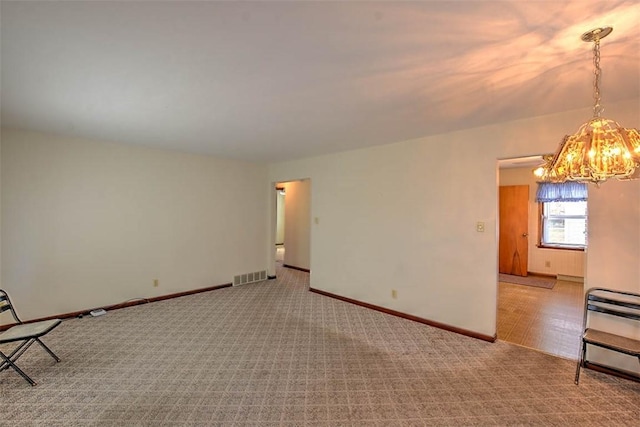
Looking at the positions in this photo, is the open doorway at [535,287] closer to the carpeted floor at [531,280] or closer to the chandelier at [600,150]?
the carpeted floor at [531,280]

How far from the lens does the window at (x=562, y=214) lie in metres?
5.65

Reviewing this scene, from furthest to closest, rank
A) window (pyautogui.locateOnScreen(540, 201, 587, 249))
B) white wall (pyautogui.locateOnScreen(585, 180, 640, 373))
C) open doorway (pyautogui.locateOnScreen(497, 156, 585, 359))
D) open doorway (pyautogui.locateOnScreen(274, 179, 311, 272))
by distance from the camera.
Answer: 1. open doorway (pyautogui.locateOnScreen(274, 179, 311, 272))
2. window (pyautogui.locateOnScreen(540, 201, 587, 249))
3. open doorway (pyautogui.locateOnScreen(497, 156, 585, 359))
4. white wall (pyautogui.locateOnScreen(585, 180, 640, 373))

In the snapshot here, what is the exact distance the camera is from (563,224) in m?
5.91

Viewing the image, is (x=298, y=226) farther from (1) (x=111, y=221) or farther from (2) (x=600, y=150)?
(2) (x=600, y=150)

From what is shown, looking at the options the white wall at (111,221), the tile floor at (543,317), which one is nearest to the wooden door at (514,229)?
the tile floor at (543,317)

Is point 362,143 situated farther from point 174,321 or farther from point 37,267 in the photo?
point 37,267

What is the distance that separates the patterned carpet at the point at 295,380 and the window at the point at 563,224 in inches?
173

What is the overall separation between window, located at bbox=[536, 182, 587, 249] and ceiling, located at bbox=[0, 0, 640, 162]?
13.9ft

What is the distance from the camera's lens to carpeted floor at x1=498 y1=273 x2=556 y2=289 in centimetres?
535

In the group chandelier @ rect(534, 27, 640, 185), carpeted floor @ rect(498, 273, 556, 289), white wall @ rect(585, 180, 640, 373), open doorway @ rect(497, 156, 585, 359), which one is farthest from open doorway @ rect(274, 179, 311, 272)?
chandelier @ rect(534, 27, 640, 185)

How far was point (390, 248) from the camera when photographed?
3875mm

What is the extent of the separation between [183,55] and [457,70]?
1780 mm

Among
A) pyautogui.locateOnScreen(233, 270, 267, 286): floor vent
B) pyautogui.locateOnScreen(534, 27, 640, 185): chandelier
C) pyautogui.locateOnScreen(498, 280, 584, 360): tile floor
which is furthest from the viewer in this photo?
pyautogui.locateOnScreen(233, 270, 267, 286): floor vent

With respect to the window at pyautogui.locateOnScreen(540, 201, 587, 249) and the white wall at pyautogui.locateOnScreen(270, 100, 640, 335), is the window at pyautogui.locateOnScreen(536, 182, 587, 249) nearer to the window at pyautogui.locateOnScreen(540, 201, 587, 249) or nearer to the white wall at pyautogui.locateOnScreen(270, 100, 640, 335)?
the window at pyautogui.locateOnScreen(540, 201, 587, 249)
